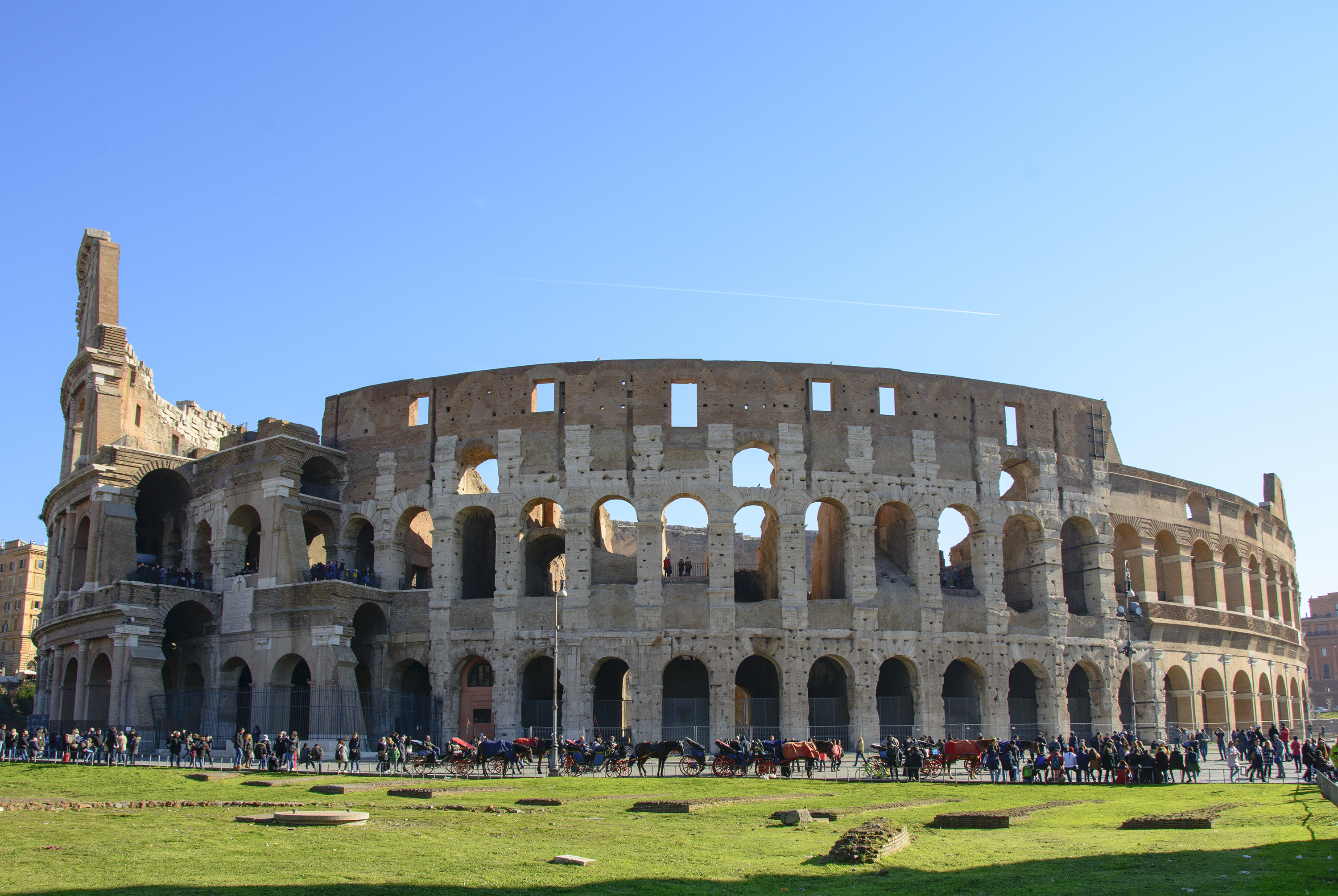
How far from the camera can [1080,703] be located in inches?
1542

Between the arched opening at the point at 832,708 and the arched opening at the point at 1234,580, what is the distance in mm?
18112

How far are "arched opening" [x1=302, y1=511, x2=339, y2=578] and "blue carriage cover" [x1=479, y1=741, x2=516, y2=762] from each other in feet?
41.7

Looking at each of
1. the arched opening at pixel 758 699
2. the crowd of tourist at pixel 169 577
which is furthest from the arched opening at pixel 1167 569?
the crowd of tourist at pixel 169 577

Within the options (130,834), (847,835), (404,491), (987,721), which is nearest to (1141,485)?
(987,721)

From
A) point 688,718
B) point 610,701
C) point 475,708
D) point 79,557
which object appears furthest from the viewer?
point 79,557

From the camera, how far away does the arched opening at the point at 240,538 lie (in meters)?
38.3

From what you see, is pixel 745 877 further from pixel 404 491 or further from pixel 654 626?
pixel 404 491

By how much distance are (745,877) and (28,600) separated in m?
86.7

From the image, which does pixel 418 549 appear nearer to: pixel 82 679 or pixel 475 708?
pixel 475 708

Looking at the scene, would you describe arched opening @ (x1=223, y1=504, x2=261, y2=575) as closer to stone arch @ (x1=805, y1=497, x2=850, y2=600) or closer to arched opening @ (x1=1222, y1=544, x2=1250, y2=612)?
stone arch @ (x1=805, y1=497, x2=850, y2=600)

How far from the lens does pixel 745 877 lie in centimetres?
1148

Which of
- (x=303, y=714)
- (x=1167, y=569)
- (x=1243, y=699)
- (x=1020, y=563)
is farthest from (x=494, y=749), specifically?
(x=1243, y=699)

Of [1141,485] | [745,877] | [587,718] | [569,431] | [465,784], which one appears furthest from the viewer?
[1141,485]

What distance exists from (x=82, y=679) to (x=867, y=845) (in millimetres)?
32909
